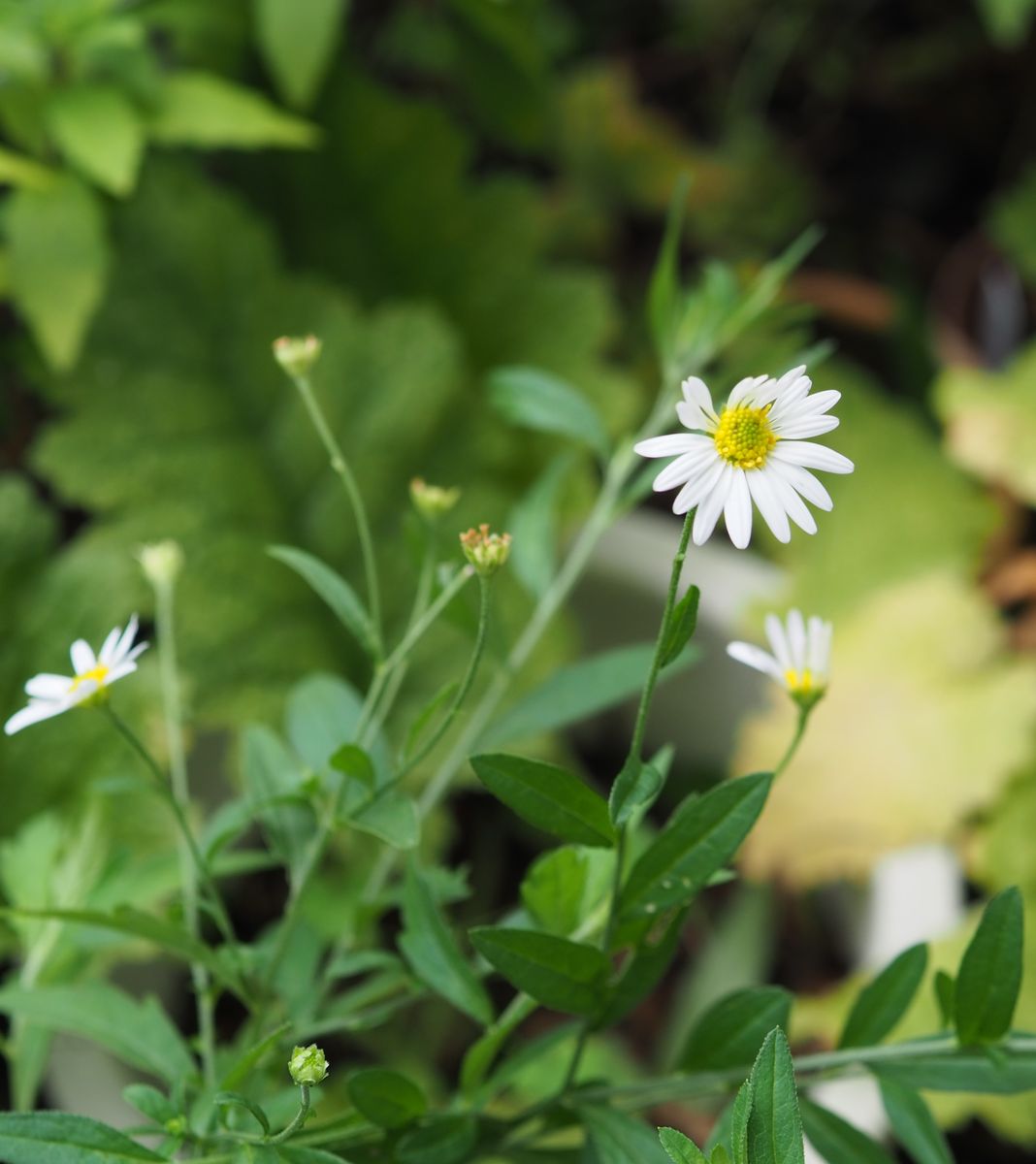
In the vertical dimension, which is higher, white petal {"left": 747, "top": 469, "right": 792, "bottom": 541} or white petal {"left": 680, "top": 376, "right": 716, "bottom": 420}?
white petal {"left": 680, "top": 376, "right": 716, "bottom": 420}

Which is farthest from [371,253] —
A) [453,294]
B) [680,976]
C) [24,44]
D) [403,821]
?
[403,821]

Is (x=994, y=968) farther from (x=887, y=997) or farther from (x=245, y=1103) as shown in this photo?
(x=245, y=1103)

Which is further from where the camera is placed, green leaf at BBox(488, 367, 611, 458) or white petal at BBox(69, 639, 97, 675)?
green leaf at BBox(488, 367, 611, 458)

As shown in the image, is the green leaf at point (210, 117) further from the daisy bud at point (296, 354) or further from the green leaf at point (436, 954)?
the green leaf at point (436, 954)

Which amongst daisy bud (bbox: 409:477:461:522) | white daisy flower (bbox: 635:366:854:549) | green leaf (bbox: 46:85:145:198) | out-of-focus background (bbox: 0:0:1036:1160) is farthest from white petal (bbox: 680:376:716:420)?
green leaf (bbox: 46:85:145:198)

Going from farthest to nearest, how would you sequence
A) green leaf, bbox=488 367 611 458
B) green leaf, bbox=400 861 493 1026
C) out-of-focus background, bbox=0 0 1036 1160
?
out-of-focus background, bbox=0 0 1036 1160
green leaf, bbox=488 367 611 458
green leaf, bbox=400 861 493 1026

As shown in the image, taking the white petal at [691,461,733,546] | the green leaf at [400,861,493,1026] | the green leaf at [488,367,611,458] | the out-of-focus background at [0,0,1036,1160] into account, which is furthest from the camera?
the out-of-focus background at [0,0,1036,1160]

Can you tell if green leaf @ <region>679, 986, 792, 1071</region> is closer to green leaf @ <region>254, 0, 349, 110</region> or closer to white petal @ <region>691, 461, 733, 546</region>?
white petal @ <region>691, 461, 733, 546</region>

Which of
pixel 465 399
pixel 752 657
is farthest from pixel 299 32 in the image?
pixel 752 657
